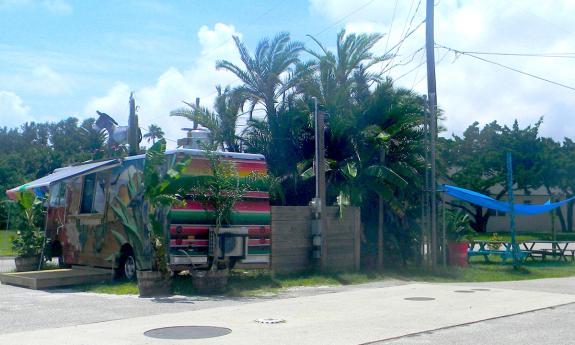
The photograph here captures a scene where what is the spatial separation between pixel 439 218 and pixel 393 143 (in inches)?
99.9

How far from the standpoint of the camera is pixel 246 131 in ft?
70.8

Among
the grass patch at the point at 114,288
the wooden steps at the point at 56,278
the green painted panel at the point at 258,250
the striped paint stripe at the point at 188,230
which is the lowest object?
the grass patch at the point at 114,288

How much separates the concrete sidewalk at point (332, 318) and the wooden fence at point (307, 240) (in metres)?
2.50

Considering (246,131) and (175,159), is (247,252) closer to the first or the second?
(175,159)

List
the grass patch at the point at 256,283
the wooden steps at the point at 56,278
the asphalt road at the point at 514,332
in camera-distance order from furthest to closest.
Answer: the wooden steps at the point at 56,278 < the grass patch at the point at 256,283 < the asphalt road at the point at 514,332

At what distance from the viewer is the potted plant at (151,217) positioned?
14.4m

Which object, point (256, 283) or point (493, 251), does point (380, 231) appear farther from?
point (493, 251)

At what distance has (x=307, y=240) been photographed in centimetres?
1812

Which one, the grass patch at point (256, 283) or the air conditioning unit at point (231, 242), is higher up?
the air conditioning unit at point (231, 242)

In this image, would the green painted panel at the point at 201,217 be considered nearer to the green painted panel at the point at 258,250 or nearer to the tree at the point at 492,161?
the green painted panel at the point at 258,250

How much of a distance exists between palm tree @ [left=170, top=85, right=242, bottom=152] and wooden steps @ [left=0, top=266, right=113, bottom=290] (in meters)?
6.09

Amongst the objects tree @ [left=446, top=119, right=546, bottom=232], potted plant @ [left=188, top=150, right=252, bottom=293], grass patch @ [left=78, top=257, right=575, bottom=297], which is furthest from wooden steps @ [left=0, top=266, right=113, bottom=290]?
tree @ [left=446, top=119, right=546, bottom=232]

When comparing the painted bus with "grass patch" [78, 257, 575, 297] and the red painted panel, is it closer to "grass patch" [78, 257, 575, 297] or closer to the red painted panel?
the red painted panel

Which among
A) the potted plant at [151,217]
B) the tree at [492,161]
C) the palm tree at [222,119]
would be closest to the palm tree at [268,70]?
the palm tree at [222,119]
